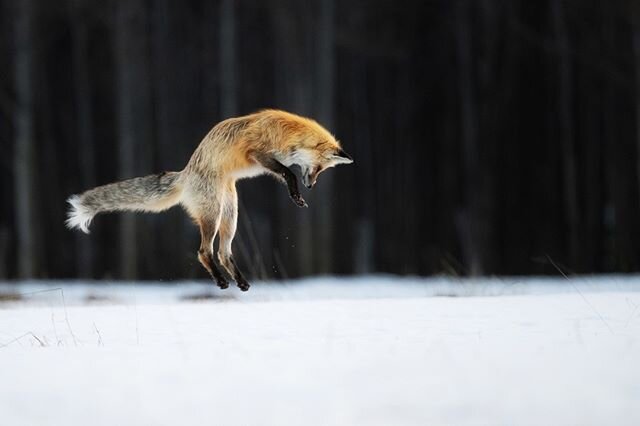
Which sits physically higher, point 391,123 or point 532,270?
point 391,123

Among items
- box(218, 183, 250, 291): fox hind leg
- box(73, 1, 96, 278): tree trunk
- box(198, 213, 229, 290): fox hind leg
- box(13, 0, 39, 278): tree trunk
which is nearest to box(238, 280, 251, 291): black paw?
box(198, 213, 229, 290): fox hind leg

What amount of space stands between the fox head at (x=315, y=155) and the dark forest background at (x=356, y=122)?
28.9 feet

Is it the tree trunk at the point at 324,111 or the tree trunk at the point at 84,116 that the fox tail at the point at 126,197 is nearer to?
the tree trunk at the point at 324,111

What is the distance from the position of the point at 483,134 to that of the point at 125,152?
833 centimetres

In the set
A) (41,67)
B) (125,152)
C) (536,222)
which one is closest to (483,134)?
(536,222)

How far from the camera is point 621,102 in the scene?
19.3m

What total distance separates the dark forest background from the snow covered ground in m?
10.6

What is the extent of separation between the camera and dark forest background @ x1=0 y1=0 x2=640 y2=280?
16.5 meters

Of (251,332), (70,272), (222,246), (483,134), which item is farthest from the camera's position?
(70,272)

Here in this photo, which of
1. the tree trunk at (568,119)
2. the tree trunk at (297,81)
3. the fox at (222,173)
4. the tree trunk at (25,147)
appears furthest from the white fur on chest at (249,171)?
the tree trunk at (568,119)

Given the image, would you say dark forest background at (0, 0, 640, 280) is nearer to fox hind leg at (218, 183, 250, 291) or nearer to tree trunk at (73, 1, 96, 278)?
tree trunk at (73, 1, 96, 278)

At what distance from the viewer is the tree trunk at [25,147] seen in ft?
50.7

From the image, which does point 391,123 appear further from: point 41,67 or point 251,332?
point 251,332

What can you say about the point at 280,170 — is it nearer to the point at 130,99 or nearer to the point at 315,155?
the point at 315,155
